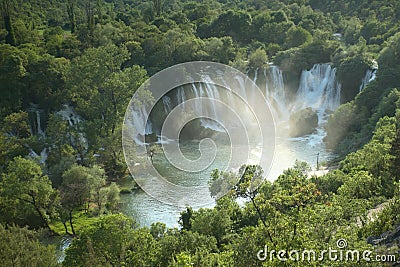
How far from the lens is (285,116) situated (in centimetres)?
3884

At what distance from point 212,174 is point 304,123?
53.7ft

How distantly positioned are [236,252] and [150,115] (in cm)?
2428

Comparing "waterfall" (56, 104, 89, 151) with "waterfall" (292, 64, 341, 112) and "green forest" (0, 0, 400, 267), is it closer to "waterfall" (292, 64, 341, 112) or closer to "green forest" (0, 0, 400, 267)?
"green forest" (0, 0, 400, 267)

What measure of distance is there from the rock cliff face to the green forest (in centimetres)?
253

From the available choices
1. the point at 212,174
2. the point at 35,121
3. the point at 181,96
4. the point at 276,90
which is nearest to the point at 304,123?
the point at 276,90

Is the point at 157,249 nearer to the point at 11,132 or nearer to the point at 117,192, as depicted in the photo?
the point at 117,192

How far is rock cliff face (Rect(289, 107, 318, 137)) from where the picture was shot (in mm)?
34250

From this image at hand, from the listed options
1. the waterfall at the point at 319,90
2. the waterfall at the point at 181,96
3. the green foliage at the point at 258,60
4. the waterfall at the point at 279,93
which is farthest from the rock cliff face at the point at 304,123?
the waterfall at the point at 181,96

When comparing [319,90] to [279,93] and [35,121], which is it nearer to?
[279,93]

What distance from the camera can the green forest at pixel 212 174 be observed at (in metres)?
12.0

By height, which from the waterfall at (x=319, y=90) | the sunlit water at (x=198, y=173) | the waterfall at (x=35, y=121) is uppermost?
the waterfall at (x=319, y=90)

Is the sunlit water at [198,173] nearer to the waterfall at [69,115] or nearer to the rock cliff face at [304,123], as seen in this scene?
the rock cliff face at [304,123]

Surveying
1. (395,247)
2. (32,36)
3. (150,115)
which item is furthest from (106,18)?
(395,247)

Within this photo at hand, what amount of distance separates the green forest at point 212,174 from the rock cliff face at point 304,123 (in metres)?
2.53
